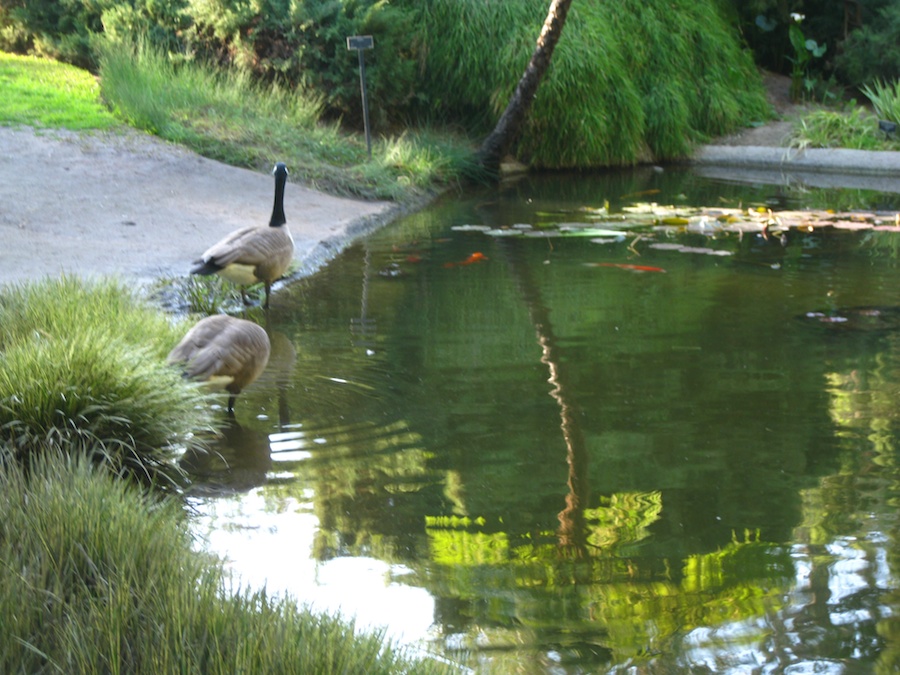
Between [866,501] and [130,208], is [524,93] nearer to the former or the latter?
[130,208]

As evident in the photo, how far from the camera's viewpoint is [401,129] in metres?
16.1

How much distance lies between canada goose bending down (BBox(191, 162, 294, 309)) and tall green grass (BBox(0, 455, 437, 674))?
3.57 meters

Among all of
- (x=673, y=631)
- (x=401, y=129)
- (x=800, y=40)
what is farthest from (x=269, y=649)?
(x=800, y=40)

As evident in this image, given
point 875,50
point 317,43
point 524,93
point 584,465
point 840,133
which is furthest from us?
point 875,50

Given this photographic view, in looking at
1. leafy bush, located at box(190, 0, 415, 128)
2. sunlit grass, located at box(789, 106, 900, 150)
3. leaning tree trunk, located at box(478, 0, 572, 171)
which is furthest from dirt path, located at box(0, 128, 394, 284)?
sunlit grass, located at box(789, 106, 900, 150)

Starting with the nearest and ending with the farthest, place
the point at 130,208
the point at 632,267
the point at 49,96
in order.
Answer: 1. the point at 632,267
2. the point at 130,208
3. the point at 49,96

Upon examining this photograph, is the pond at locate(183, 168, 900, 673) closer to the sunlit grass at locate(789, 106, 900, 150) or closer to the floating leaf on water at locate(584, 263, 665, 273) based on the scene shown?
the floating leaf on water at locate(584, 263, 665, 273)

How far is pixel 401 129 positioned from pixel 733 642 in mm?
13666

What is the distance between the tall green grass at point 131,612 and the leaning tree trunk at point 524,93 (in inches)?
466

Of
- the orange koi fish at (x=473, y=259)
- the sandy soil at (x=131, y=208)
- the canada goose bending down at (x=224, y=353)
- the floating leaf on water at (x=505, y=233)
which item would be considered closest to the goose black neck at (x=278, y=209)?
the sandy soil at (x=131, y=208)

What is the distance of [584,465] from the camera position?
14.6 feet

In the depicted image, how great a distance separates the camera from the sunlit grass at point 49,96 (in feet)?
41.7

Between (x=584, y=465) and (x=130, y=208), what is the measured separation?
648cm

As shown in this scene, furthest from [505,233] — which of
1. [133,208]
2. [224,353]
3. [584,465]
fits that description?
[584,465]
